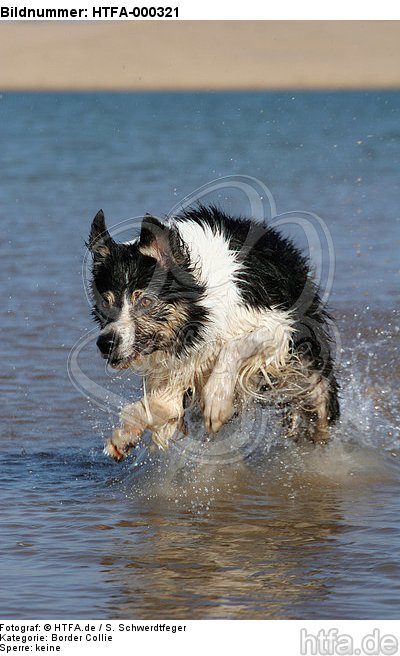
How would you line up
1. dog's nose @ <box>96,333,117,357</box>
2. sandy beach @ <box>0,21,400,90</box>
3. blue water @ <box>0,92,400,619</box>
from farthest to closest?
sandy beach @ <box>0,21,400,90</box>
dog's nose @ <box>96,333,117,357</box>
blue water @ <box>0,92,400,619</box>

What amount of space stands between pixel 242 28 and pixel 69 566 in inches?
1144

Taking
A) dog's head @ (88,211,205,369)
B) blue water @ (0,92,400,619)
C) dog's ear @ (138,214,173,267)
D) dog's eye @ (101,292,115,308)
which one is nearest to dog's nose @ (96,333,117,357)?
dog's head @ (88,211,205,369)

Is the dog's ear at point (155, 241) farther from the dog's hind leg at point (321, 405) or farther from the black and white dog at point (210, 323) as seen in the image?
the dog's hind leg at point (321, 405)

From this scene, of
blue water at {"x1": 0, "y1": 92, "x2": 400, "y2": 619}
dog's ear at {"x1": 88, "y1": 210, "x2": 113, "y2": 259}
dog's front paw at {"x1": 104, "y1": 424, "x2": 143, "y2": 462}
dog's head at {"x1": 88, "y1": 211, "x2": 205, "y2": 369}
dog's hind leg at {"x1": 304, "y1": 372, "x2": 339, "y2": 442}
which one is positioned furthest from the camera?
dog's hind leg at {"x1": 304, "y1": 372, "x2": 339, "y2": 442}

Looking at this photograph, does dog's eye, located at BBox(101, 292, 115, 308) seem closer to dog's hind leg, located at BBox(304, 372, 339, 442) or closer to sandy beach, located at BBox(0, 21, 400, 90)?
dog's hind leg, located at BBox(304, 372, 339, 442)

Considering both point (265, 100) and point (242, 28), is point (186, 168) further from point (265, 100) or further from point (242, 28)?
point (265, 100)

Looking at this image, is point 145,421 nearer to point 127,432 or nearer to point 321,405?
point 127,432

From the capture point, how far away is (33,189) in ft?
57.0

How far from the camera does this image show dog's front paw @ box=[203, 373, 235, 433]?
615cm

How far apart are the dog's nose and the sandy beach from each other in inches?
975

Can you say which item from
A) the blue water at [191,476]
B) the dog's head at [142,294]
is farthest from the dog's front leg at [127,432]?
the dog's head at [142,294]

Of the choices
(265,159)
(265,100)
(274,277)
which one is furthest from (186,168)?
(265,100)

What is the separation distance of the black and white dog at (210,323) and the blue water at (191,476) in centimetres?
38

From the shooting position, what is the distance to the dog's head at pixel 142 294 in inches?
228
